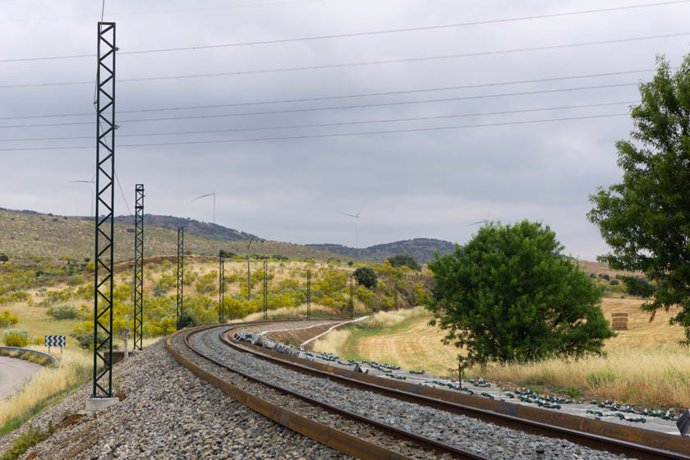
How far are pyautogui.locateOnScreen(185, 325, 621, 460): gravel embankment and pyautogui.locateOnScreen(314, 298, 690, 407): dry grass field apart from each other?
636 centimetres

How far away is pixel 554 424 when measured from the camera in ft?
40.2

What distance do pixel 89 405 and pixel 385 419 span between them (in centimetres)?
1162

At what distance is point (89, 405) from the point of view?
66.3 ft

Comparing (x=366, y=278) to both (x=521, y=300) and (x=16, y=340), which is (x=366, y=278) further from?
(x=521, y=300)

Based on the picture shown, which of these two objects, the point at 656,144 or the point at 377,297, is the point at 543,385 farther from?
the point at 377,297

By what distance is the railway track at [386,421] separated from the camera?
9.83 m

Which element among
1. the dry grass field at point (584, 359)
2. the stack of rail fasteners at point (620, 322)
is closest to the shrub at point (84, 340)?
the dry grass field at point (584, 359)

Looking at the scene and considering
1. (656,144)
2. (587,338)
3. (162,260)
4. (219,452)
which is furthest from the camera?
(162,260)

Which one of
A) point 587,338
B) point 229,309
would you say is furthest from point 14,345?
point 587,338

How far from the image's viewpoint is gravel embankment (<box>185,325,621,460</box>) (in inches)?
391

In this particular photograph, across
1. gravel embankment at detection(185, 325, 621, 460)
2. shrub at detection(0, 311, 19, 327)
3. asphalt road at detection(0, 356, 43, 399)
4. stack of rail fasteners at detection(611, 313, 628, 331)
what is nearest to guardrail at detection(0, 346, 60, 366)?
asphalt road at detection(0, 356, 43, 399)

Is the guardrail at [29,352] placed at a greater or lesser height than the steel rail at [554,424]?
lesser

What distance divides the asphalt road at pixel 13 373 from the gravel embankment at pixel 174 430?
50.6 feet

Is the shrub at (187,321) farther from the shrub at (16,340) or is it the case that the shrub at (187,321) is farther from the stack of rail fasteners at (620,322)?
the stack of rail fasteners at (620,322)
